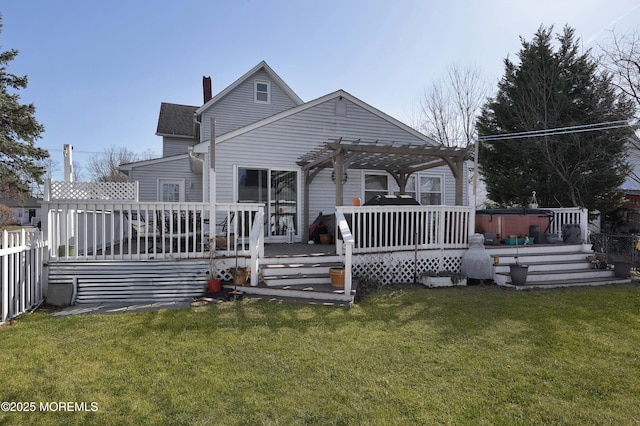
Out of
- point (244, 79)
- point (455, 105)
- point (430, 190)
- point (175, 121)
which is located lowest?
point (430, 190)

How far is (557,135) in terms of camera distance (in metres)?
12.1

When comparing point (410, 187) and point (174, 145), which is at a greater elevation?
point (174, 145)

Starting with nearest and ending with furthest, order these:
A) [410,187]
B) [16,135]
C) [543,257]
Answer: [543,257] → [410,187] → [16,135]

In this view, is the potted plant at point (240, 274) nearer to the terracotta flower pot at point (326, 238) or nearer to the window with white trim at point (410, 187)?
the terracotta flower pot at point (326, 238)

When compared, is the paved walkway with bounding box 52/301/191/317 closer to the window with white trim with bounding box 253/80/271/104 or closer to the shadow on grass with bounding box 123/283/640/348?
the shadow on grass with bounding box 123/283/640/348

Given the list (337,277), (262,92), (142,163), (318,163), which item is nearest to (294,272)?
(337,277)

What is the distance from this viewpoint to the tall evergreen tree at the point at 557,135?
1175cm

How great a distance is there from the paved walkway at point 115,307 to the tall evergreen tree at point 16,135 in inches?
669

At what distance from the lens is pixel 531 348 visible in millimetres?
3615

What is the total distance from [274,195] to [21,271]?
18.9 feet

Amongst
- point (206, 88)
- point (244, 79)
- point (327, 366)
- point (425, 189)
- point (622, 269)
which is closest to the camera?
point (327, 366)

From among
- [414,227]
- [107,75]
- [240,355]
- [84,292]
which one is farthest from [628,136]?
[107,75]

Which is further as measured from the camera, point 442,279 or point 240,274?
point 442,279

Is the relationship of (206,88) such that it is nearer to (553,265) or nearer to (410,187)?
(410,187)
